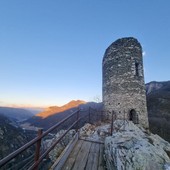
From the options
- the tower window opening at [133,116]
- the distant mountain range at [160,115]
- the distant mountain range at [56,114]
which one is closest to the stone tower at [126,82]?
the tower window opening at [133,116]

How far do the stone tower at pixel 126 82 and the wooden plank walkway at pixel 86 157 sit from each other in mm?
7908

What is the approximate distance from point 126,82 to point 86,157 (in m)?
9.37

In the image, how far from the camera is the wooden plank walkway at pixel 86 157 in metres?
3.11

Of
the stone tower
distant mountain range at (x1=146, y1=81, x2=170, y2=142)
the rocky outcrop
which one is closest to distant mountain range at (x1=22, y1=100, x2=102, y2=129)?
distant mountain range at (x1=146, y1=81, x2=170, y2=142)

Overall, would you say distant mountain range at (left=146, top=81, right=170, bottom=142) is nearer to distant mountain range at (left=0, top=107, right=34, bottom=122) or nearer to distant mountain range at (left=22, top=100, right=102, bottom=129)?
distant mountain range at (left=22, top=100, right=102, bottom=129)

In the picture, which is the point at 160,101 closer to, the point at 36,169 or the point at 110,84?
the point at 110,84

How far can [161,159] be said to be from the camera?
8.55ft

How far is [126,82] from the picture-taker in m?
12.0

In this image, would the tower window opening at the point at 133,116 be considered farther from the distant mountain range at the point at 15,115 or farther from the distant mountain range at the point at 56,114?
the distant mountain range at the point at 15,115

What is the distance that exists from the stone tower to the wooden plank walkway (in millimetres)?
7908

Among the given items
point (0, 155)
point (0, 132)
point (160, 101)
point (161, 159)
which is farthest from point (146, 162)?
point (0, 132)

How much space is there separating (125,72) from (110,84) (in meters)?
1.63

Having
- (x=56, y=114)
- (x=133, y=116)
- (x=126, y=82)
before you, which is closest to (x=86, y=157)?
(x=126, y=82)

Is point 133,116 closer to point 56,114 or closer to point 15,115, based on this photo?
point 56,114
